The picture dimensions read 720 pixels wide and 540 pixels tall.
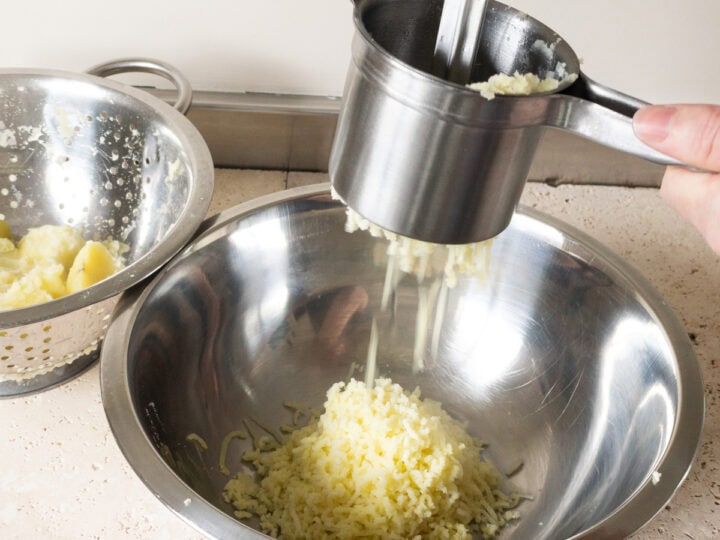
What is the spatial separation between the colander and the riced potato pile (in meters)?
0.26

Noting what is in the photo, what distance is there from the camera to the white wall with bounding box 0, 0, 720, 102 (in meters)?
1.14

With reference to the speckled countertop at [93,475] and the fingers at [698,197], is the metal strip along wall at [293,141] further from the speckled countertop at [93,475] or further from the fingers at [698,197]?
the fingers at [698,197]

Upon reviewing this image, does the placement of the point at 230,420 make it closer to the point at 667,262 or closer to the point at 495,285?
the point at 495,285

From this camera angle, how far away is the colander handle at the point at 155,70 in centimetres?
104

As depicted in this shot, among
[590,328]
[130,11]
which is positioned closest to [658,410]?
[590,328]

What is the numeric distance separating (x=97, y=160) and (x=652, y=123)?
761 millimetres

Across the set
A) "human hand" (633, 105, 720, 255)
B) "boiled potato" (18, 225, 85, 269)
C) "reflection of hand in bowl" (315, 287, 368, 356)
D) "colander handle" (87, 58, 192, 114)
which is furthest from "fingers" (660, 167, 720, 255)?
"boiled potato" (18, 225, 85, 269)

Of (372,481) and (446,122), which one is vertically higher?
(446,122)

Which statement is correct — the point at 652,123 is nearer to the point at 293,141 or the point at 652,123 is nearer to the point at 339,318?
the point at 339,318

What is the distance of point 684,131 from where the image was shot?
0.65m

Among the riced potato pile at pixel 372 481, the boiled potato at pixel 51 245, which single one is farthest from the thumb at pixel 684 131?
the boiled potato at pixel 51 245

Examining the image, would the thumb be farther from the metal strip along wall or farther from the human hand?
the metal strip along wall

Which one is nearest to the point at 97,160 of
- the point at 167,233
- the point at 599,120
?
the point at 167,233

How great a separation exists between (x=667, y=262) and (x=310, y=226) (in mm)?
561
